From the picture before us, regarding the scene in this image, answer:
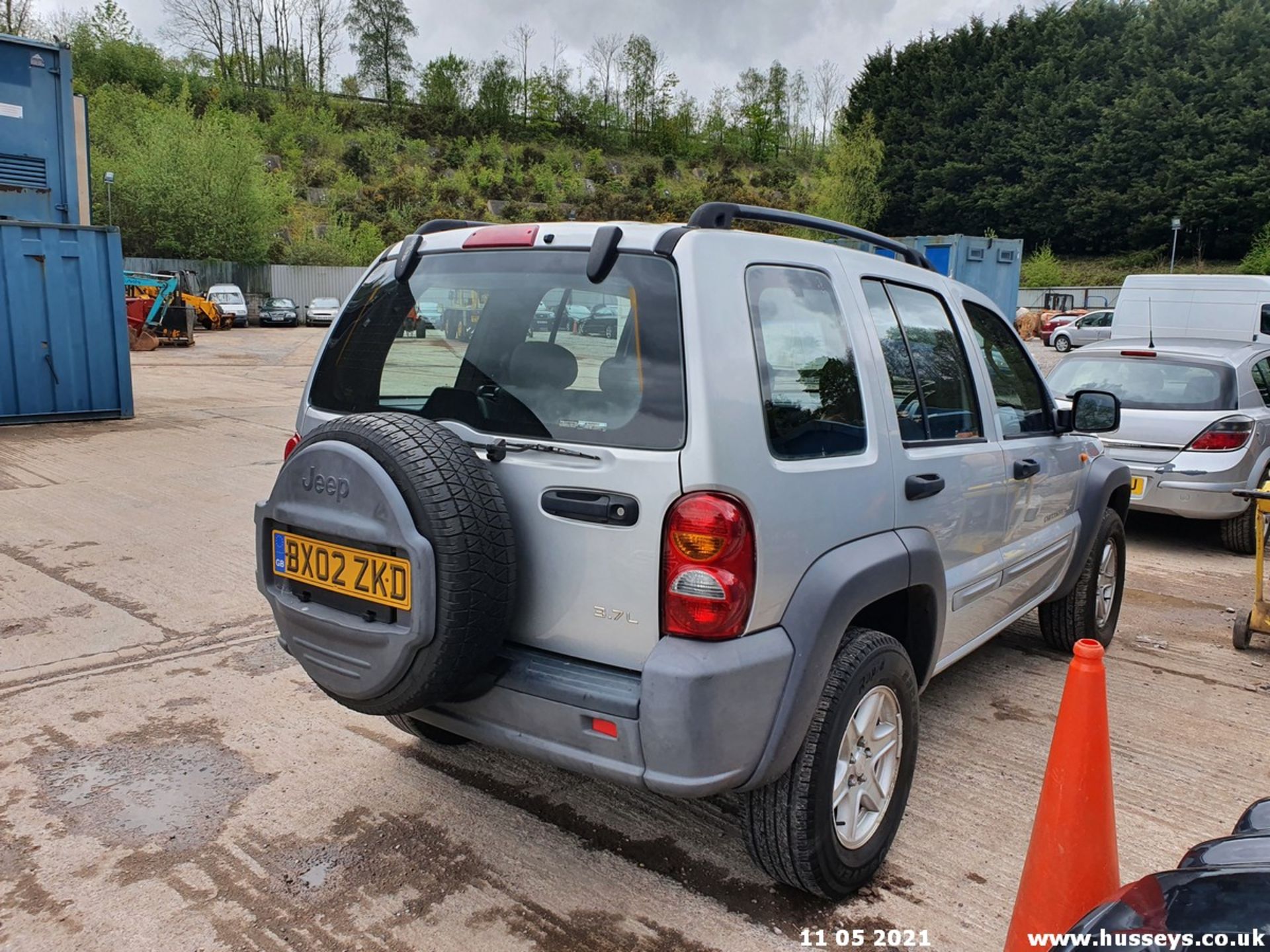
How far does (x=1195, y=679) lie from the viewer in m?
4.44

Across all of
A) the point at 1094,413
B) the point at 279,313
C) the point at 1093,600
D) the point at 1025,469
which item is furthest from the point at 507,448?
the point at 279,313

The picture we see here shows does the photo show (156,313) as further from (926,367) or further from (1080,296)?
(1080,296)

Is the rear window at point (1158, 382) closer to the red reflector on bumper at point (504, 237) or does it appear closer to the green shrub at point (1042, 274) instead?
the red reflector on bumper at point (504, 237)

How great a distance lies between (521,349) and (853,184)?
6374 cm

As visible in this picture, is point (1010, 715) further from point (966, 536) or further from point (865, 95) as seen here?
point (865, 95)

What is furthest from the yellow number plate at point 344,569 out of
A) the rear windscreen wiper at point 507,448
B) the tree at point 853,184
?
the tree at point 853,184

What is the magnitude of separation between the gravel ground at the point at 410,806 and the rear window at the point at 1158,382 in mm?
2054

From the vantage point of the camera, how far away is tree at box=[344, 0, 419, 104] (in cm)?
8312

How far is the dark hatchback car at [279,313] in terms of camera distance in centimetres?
3644

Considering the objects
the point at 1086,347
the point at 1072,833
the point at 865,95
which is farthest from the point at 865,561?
the point at 865,95

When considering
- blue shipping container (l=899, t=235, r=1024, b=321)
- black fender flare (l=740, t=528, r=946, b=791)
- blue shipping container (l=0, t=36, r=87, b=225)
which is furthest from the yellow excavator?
black fender flare (l=740, t=528, r=946, b=791)

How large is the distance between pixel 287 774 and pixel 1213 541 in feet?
23.8

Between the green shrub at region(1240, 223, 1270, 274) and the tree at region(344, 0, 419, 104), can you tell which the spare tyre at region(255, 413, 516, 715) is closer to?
Answer: the green shrub at region(1240, 223, 1270, 274)

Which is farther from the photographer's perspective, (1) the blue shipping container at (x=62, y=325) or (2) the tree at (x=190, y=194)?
(2) the tree at (x=190, y=194)
